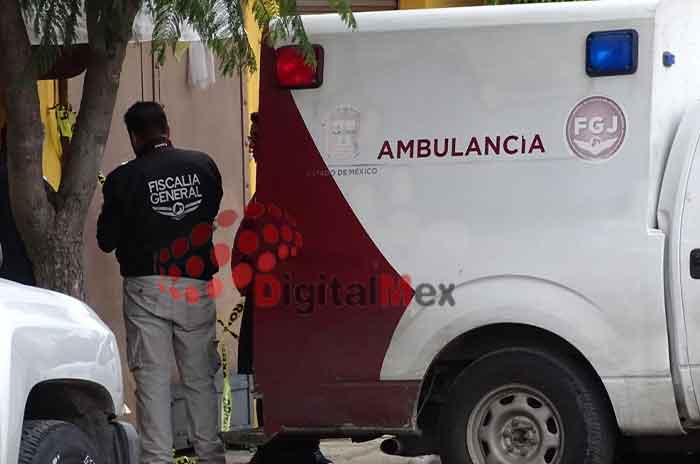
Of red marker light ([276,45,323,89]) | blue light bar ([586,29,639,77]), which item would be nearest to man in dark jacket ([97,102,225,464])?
red marker light ([276,45,323,89])

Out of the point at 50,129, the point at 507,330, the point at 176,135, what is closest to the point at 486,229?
the point at 507,330

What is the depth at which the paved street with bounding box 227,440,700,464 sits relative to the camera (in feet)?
28.8

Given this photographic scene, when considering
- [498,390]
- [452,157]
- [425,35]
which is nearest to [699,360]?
[498,390]

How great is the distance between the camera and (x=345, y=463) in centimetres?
952

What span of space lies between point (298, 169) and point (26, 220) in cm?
134

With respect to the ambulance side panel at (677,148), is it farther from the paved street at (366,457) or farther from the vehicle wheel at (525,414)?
the paved street at (366,457)

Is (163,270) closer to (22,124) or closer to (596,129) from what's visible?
(22,124)

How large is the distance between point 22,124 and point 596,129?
2.69m

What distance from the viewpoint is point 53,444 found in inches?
198

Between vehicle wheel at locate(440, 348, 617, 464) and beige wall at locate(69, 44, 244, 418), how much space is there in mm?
3493

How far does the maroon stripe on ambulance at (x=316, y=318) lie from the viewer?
7.35m

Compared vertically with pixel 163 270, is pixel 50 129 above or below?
above

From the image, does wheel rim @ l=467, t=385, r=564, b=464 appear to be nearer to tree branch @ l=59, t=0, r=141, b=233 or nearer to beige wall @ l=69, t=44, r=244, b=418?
tree branch @ l=59, t=0, r=141, b=233

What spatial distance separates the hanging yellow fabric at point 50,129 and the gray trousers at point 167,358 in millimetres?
2072
